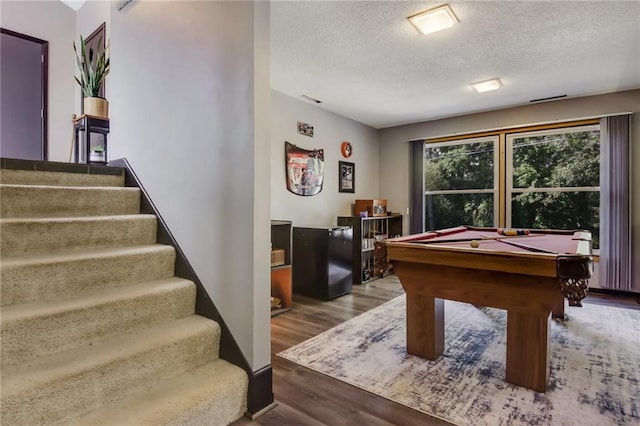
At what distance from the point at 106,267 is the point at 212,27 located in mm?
1494

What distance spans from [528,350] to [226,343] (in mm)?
1770

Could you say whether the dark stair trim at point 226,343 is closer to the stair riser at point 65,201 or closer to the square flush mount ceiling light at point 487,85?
the stair riser at point 65,201

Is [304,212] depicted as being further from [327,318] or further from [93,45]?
[93,45]

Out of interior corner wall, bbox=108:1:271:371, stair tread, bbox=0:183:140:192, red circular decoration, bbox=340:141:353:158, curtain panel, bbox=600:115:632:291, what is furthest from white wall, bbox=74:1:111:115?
curtain panel, bbox=600:115:632:291

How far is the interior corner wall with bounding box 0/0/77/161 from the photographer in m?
3.94

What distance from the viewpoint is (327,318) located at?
131 inches

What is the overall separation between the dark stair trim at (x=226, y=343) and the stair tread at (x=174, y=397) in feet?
0.13

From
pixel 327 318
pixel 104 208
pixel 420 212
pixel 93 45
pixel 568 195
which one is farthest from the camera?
pixel 420 212

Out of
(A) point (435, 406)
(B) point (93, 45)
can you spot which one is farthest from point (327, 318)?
(B) point (93, 45)

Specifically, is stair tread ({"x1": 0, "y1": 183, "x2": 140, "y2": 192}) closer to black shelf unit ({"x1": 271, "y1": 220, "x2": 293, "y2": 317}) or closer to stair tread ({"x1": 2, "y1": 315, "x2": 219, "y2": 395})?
stair tread ({"x1": 2, "y1": 315, "x2": 219, "y2": 395})

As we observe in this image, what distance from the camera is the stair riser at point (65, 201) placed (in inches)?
79.7

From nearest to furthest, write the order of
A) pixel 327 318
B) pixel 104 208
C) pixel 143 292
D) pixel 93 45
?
pixel 143 292
pixel 104 208
pixel 327 318
pixel 93 45

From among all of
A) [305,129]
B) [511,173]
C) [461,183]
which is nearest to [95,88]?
[305,129]

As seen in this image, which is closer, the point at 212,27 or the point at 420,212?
the point at 212,27
